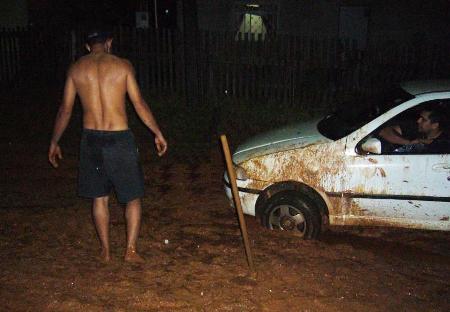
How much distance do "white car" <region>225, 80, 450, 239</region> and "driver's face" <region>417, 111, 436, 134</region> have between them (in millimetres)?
128

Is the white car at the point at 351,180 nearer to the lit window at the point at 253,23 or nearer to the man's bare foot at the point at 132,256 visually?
the man's bare foot at the point at 132,256

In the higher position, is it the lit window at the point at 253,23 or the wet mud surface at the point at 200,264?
the lit window at the point at 253,23

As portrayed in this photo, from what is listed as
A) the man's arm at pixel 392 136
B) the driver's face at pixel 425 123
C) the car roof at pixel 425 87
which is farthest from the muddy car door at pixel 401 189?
the car roof at pixel 425 87

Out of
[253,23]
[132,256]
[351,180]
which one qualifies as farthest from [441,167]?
[253,23]

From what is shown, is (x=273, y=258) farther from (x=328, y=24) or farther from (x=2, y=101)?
(x=328, y=24)

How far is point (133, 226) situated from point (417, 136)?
9.97 ft

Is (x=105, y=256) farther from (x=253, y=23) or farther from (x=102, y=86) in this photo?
(x=253, y=23)

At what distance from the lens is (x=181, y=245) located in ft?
15.6

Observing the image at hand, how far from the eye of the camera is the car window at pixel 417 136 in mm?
4637

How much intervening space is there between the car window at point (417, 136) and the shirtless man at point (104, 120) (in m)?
2.04

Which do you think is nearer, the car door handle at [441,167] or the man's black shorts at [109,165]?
the man's black shorts at [109,165]

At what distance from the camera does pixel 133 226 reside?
4195mm

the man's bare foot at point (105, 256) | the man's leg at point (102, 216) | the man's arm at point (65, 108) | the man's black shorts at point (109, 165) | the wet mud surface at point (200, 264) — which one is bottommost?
the wet mud surface at point (200, 264)

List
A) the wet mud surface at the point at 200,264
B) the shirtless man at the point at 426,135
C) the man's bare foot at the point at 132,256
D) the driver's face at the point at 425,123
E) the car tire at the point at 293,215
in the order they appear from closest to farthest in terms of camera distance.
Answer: the wet mud surface at the point at 200,264
the man's bare foot at the point at 132,256
the shirtless man at the point at 426,135
the car tire at the point at 293,215
the driver's face at the point at 425,123
